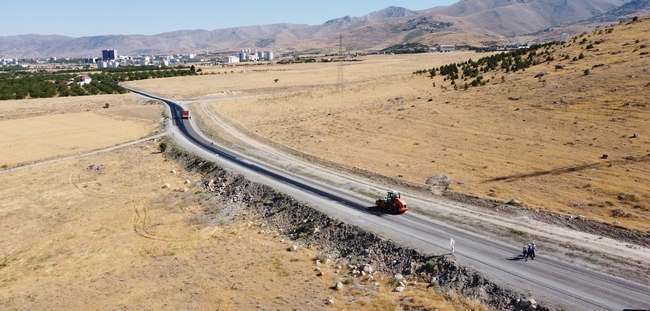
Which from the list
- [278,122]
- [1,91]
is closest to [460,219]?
[278,122]

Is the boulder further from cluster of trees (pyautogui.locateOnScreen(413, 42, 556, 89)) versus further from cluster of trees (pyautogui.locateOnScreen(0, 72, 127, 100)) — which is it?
cluster of trees (pyautogui.locateOnScreen(0, 72, 127, 100))

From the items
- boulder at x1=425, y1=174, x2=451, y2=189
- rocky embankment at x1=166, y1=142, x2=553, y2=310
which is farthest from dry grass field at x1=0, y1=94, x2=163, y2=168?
boulder at x1=425, y1=174, x2=451, y2=189

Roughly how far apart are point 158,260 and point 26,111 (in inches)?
3387

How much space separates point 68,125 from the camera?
3034 inches

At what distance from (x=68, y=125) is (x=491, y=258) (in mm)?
80309

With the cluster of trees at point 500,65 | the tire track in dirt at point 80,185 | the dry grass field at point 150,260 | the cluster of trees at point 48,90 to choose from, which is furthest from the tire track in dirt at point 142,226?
the cluster of trees at point 48,90

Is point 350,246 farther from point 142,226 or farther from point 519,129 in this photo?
point 519,129

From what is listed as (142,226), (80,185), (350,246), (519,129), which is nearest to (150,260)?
(142,226)

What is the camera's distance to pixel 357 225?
2966 centimetres

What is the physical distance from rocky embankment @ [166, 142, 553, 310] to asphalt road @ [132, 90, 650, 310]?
0.80m

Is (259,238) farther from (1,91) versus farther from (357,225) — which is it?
(1,91)

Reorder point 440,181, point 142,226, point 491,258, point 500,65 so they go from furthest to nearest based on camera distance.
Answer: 1. point 500,65
2. point 440,181
3. point 142,226
4. point 491,258

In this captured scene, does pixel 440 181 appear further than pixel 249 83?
No

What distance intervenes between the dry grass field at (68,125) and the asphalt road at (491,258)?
38063 millimetres
